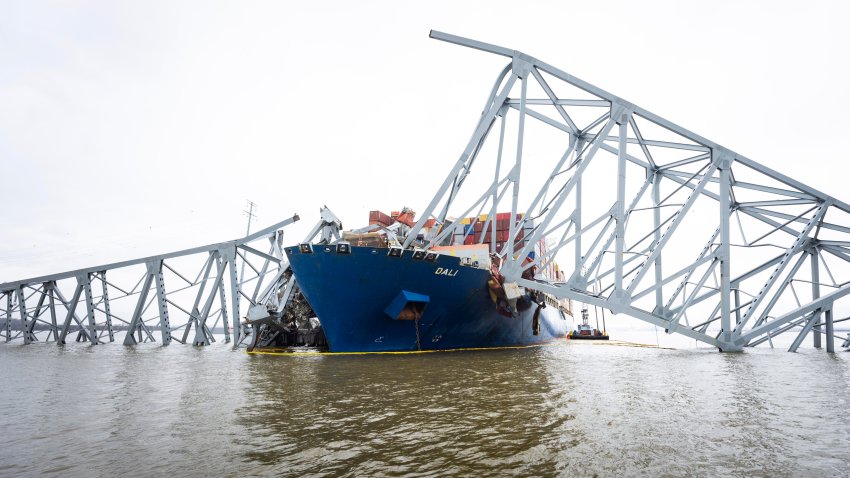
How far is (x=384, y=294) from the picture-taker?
19.1m

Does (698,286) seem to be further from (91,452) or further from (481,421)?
(91,452)

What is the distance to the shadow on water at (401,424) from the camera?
4668 mm

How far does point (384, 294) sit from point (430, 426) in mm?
12978

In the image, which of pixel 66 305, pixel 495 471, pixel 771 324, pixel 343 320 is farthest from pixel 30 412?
pixel 66 305

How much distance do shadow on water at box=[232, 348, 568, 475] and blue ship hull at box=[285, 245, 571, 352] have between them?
7.22 meters

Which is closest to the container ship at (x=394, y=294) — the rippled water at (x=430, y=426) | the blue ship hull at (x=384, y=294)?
the blue ship hull at (x=384, y=294)

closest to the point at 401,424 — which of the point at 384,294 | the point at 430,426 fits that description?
the point at 430,426

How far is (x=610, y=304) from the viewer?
20.4m

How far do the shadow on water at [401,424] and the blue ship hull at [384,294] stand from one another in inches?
284

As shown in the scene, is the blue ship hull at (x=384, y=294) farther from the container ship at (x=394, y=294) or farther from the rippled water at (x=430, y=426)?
the rippled water at (x=430, y=426)

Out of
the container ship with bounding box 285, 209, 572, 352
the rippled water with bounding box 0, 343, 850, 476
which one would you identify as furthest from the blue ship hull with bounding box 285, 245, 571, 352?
the rippled water with bounding box 0, 343, 850, 476

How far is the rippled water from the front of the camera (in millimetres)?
4641

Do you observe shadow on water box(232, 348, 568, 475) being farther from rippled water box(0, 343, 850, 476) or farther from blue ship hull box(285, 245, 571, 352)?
blue ship hull box(285, 245, 571, 352)

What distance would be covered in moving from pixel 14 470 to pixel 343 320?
589 inches
